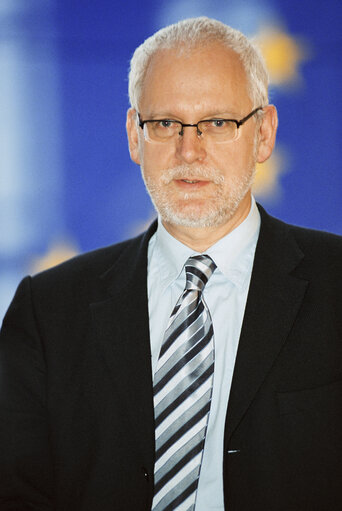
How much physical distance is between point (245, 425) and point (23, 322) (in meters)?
0.66

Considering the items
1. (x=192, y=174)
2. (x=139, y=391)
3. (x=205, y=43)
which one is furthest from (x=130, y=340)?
(x=205, y=43)

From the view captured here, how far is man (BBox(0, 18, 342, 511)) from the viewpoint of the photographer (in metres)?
1.44

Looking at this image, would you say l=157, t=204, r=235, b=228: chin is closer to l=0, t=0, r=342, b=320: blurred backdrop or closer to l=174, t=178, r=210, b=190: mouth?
l=174, t=178, r=210, b=190: mouth

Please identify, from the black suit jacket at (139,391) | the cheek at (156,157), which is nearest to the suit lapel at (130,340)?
the black suit jacket at (139,391)

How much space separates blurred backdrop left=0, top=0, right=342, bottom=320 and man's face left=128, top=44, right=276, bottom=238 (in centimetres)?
94

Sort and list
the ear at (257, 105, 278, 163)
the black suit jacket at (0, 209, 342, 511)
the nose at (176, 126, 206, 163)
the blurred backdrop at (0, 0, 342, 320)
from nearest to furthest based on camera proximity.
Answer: the black suit jacket at (0, 209, 342, 511)
the nose at (176, 126, 206, 163)
the ear at (257, 105, 278, 163)
the blurred backdrop at (0, 0, 342, 320)

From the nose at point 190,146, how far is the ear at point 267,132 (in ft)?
0.76

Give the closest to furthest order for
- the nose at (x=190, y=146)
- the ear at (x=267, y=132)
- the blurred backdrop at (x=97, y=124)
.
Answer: the nose at (x=190, y=146)
the ear at (x=267, y=132)
the blurred backdrop at (x=97, y=124)

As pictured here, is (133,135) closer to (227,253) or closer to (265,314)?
(227,253)

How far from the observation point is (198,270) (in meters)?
1.61

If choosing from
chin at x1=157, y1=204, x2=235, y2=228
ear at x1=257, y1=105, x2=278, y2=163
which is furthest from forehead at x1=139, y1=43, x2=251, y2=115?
chin at x1=157, y1=204, x2=235, y2=228

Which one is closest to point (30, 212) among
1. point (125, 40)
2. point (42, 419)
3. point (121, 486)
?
point (125, 40)

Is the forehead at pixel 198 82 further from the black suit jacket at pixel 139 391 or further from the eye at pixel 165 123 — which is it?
the black suit jacket at pixel 139 391

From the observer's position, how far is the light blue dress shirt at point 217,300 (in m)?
1.45
